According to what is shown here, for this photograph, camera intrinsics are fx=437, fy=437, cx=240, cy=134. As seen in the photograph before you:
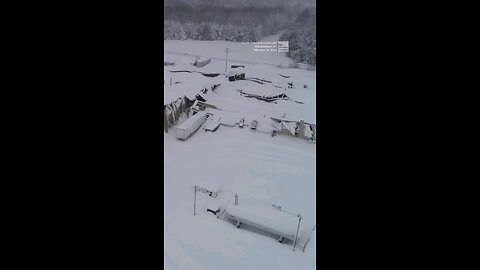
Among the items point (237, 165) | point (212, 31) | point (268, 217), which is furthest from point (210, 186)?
point (212, 31)

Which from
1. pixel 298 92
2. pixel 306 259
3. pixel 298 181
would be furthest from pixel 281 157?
pixel 306 259

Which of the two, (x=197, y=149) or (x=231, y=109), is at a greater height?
(x=231, y=109)

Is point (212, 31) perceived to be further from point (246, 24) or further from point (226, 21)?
point (246, 24)

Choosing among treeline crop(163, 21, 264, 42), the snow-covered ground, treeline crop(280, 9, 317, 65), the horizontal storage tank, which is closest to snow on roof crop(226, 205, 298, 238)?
the snow-covered ground

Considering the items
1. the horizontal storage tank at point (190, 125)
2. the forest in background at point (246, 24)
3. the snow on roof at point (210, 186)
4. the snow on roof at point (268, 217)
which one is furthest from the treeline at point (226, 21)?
the snow on roof at point (268, 217)

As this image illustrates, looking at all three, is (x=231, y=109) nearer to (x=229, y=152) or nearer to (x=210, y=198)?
(x=229, y=152)
